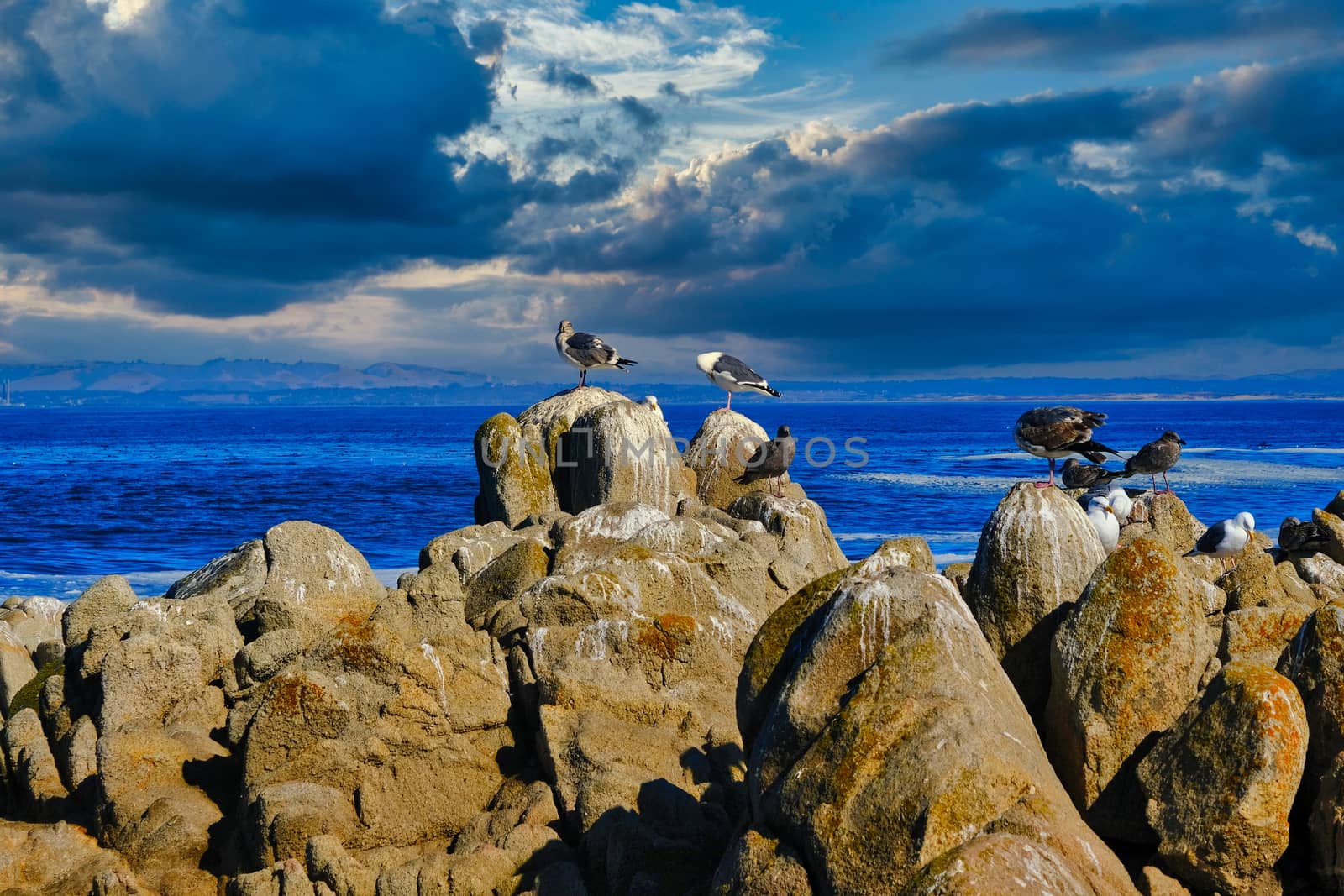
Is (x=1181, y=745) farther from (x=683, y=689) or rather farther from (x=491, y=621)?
(x=491, y=621)

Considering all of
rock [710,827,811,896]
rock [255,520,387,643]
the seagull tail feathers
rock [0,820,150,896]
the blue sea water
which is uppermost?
the seagull tail feathers

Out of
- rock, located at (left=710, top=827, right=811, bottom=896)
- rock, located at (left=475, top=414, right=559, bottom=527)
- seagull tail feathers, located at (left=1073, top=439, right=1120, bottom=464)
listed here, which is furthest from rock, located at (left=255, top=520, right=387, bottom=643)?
seagull tail feathers, located at (left=1073, top=439, right=1120, bottom=464)

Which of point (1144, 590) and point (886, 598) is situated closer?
point (886, 598)

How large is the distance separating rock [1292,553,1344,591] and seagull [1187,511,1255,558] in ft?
2.63

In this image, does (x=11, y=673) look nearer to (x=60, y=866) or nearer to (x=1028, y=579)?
(x=60, y=866)

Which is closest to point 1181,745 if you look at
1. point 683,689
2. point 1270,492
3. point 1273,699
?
point 1273,699

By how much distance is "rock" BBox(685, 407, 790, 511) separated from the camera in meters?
18.1

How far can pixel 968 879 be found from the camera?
15.4 feet

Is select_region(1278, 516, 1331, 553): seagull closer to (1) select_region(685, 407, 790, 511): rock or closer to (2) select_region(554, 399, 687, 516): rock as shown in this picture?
(1) select_region(685, 407, 790, 511): rock

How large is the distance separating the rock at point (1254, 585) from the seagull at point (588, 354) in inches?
419

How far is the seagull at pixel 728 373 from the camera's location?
20.2 meters

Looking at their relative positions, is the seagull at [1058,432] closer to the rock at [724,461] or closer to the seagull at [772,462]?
→ the seagull at [772,462]

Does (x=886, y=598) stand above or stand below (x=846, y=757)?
above

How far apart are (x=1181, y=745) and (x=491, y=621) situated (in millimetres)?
5883
